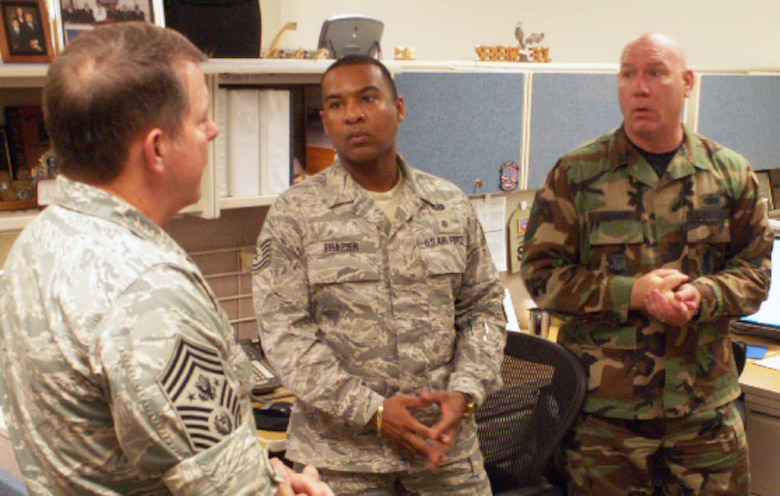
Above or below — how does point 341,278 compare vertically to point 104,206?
below

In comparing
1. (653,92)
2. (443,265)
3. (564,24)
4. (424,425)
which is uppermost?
(564,24)

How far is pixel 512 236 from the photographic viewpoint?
266 cm

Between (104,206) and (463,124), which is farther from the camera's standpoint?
(463,124)

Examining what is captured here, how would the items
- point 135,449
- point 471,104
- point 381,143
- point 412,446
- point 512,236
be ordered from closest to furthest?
point 135,449, point 412,446, point 381,143, point 471,104, point 512,236

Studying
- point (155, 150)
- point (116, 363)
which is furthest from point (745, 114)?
point (116, 363)

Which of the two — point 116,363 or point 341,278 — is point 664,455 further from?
point 116,363

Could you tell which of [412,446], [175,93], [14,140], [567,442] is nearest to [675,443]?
[567,442]

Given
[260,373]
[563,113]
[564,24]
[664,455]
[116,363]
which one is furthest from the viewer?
[564,24]

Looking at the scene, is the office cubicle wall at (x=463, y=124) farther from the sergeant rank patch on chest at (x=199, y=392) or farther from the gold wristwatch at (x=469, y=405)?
the sergeant rank patch on chest at (x=199, y=392)

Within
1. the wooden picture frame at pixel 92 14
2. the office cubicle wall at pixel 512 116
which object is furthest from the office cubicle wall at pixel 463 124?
the wooden picture frame at pixel 92 14

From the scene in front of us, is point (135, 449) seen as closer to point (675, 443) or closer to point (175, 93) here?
point (175, 93)

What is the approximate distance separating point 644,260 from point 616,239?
3.0 inches

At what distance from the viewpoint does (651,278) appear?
1.77 meters

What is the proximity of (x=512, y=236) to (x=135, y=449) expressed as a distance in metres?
1.94
